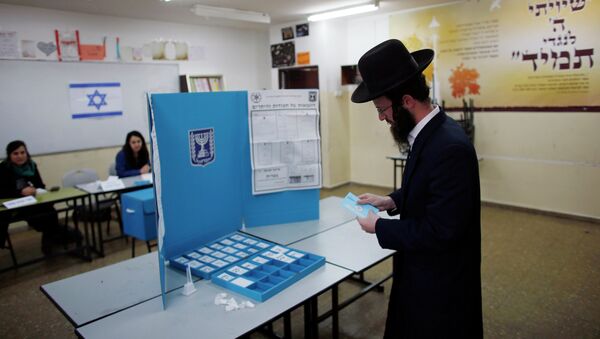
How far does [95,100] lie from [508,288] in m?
5.30

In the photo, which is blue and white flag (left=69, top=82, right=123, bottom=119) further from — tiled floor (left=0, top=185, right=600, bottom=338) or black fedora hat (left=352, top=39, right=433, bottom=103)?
black fedora hat (left=352, top=39, right=433, bottom=103)

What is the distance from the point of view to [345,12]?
5434 millimetres

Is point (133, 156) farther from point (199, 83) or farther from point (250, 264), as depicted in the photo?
point (250, 264)

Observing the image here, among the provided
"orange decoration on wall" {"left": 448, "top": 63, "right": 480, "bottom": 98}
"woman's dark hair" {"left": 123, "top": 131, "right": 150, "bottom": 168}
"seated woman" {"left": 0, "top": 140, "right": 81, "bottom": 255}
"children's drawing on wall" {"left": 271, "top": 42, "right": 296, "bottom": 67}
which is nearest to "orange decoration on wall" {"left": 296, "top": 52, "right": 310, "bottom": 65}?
"children's drawing on wall" {"left": 271, "top": 42, "right": 296, "bottom": 67}

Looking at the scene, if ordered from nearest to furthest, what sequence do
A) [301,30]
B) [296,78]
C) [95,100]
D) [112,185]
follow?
1. [112,185]
2. [95,100]
3. [301,30]
4. [296,78]

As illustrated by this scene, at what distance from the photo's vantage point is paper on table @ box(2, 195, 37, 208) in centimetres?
347

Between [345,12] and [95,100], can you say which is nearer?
[345,12]

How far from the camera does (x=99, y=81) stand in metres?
5.54

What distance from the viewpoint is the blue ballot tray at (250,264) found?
1.71 m

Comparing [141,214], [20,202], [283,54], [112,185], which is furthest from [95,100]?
[141,214]

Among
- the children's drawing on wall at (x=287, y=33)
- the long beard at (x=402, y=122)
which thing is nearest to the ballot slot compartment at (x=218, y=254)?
the long beard at (x=402, y=122)

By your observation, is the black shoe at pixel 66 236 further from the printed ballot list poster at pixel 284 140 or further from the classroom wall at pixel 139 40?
the printed ballot list poster at pixel 284 140

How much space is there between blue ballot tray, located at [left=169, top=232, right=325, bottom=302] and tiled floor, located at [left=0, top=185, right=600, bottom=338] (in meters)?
0.91

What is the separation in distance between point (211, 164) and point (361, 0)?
12.2 feet
